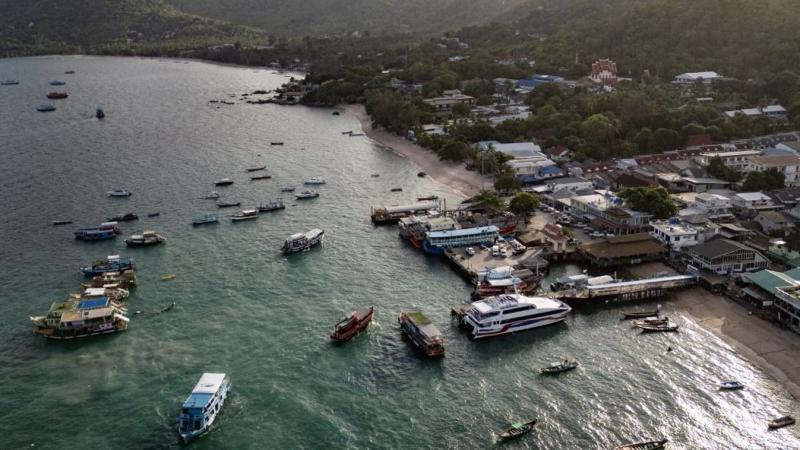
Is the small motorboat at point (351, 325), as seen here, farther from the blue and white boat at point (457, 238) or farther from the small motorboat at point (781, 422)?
the small motorboat at point (781, 422)

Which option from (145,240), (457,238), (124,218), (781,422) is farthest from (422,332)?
(124,218)

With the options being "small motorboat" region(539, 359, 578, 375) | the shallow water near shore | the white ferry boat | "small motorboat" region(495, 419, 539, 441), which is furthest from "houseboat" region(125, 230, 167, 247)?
"small motorboat" region(495, 419, 539, 441)

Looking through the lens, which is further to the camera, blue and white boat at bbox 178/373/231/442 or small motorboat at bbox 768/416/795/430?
small motorboat at bbox 768/416/795/430

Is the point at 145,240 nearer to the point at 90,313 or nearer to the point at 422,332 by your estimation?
the point at 90,313

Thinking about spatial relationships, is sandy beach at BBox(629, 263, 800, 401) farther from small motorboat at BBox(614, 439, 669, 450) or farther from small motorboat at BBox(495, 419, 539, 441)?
small motorboat at BBox(495, 419, 539, 441)

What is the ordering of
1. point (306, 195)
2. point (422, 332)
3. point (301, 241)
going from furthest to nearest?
point (306, 195) → point (301, 241) → point (422, 332)

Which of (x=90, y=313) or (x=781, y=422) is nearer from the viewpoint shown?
(x=781, y=422)

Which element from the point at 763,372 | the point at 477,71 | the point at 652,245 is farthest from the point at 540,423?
the point at 477,71

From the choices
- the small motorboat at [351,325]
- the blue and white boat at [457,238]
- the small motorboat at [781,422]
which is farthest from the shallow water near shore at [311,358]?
the blue and white boat at [457,238]
